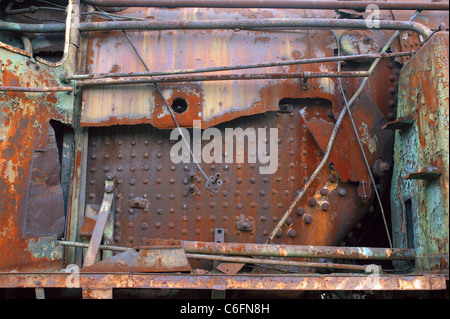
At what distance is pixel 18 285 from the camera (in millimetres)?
2855

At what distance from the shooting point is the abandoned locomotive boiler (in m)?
3.51

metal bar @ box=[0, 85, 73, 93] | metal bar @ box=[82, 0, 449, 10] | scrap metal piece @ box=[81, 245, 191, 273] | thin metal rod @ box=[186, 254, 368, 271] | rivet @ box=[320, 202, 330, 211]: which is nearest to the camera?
scrap metal piece @ box=[81, 245, 191, 273]

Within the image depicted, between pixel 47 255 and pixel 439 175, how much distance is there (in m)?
3.03

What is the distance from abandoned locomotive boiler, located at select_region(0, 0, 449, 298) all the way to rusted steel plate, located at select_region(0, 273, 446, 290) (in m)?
0.42

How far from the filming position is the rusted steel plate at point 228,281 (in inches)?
112

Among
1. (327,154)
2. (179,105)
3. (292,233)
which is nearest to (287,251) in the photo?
(292,233)

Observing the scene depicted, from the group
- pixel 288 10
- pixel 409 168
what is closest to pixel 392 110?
pixel 409 168

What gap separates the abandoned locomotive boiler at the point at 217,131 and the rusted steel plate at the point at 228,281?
0.42m

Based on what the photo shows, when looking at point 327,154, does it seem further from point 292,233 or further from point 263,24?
point 263,24

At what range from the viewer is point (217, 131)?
3.89 meters

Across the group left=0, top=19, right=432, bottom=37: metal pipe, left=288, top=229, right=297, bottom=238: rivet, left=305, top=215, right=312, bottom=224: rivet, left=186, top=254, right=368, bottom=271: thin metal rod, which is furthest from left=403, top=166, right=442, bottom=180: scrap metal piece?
left=0, top=19, right=432, bottom=37: metal pipe

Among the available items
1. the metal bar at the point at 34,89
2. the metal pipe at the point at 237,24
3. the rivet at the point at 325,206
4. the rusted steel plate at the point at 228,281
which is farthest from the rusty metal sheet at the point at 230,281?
the metal pipe at the point at 237,24

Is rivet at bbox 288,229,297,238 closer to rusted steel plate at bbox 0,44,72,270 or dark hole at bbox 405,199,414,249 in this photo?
dark hole at bbox 405,199,414,249

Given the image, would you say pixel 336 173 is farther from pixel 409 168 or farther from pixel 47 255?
pixel 47 255
